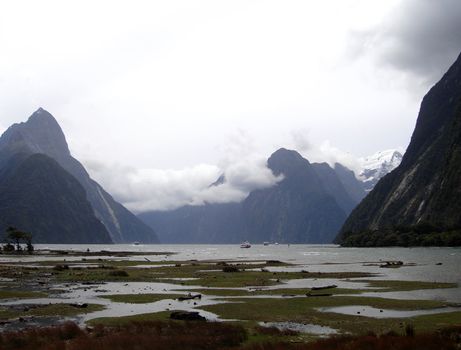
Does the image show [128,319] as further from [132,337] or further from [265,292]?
[265,292]

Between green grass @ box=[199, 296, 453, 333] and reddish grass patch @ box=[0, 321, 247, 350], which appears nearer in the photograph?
reddish grass patch @ box=[0, 321, 247, 350]

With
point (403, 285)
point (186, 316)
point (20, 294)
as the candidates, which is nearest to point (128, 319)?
point (186, 316)

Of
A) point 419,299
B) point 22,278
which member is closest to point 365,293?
point 419,299

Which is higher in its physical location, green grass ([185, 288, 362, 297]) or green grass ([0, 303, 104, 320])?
green grass ([0, 303, 104, 320])

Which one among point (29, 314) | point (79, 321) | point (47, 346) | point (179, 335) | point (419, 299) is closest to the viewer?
point (47, 346)

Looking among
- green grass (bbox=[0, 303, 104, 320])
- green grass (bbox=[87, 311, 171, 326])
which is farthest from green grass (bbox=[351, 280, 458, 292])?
green grass (bbox=[0, 303, 104, 320])

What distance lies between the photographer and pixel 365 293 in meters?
53.7

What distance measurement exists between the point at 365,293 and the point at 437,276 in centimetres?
2600

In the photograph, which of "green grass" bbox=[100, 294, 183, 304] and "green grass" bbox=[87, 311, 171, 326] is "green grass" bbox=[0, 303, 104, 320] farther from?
"green grass" bbox=[87, 311, 171, 326]

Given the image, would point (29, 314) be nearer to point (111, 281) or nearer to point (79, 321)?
point (79, 321)

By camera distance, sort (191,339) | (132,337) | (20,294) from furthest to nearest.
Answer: (20,294) < (191,339) < (132,337)

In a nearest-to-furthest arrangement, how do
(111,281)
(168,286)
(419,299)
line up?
1. (419,299)
2. (168,286)
3. (111,281)

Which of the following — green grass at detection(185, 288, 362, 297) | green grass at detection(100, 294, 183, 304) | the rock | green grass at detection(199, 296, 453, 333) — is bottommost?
green grass at detection(185, 288, 362, 297)

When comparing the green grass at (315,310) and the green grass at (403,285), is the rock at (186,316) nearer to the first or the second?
the green grass at (315,310)
